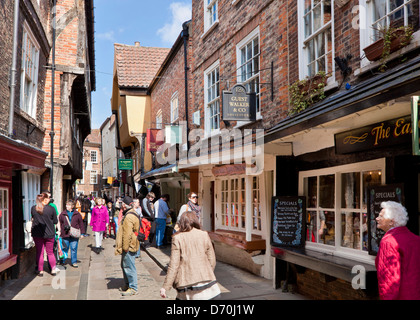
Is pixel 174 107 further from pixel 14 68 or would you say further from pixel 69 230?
pixel 14 68

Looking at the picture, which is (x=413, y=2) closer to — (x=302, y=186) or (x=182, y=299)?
(x=302, y=186)

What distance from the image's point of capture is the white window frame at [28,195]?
9508 mm

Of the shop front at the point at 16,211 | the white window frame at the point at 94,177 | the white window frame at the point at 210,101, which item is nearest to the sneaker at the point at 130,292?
the shop front at the point at 16,211

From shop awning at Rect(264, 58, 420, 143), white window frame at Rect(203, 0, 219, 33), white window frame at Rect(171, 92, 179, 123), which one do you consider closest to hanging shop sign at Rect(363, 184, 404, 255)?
shop awning at Rect(264, 58, 420, 143)

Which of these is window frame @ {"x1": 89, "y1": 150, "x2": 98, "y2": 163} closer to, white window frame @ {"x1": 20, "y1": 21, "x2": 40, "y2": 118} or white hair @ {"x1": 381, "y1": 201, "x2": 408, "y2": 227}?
white window frame @ {"x1": 20, "y1": 21, "x2": 40, "y2": 118}

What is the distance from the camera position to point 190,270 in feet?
14.8

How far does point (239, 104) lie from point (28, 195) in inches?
223

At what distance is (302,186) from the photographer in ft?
24.3

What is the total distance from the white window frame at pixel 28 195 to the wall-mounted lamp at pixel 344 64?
7218mm

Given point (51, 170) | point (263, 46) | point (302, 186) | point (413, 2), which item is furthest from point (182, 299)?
point (51, 170)

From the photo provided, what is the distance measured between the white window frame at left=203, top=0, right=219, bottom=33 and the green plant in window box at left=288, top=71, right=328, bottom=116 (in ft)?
17.8

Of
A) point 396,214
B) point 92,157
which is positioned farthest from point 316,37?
point 92,157

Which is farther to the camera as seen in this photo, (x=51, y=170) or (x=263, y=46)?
(x=51, y=170)

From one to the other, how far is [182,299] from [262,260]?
14.4ft
